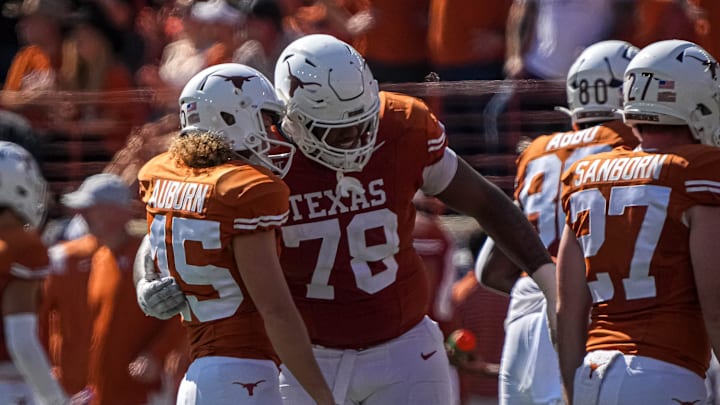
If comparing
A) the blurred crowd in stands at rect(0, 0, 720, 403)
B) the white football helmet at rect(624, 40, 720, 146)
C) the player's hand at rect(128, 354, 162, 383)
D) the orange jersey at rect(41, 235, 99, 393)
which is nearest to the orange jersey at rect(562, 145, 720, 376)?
the white football helmet at rect(624, 40, 720, 146)

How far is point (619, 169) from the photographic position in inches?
177

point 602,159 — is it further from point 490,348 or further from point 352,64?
point 490,348

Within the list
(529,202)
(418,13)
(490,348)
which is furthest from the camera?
(418,13)

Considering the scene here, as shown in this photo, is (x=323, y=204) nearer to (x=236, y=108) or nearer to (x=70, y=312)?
(x=236, y=108)

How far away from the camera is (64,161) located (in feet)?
31.6

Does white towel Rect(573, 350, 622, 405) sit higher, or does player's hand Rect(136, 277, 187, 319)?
player's hand Rect(136, 277, 187, 319)

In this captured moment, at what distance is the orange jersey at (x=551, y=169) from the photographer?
5.86 m

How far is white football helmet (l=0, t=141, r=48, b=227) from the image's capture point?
248 inches

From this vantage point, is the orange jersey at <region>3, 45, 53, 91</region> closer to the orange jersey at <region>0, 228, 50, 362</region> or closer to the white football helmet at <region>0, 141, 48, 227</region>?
the white football helmet at <region>0, 141, 48, 227</region>

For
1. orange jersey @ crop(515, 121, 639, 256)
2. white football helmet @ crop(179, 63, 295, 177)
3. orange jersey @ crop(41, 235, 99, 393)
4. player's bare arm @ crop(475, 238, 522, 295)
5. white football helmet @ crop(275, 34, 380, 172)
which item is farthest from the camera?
orange jersey @ crop(41, 235, 99, 393)

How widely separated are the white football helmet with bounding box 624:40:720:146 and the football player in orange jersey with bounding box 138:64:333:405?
116 cm

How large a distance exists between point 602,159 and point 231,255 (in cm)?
119

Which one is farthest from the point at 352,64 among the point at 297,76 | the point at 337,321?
the point at 337,321

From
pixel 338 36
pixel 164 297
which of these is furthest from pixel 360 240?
pixel 338 36
